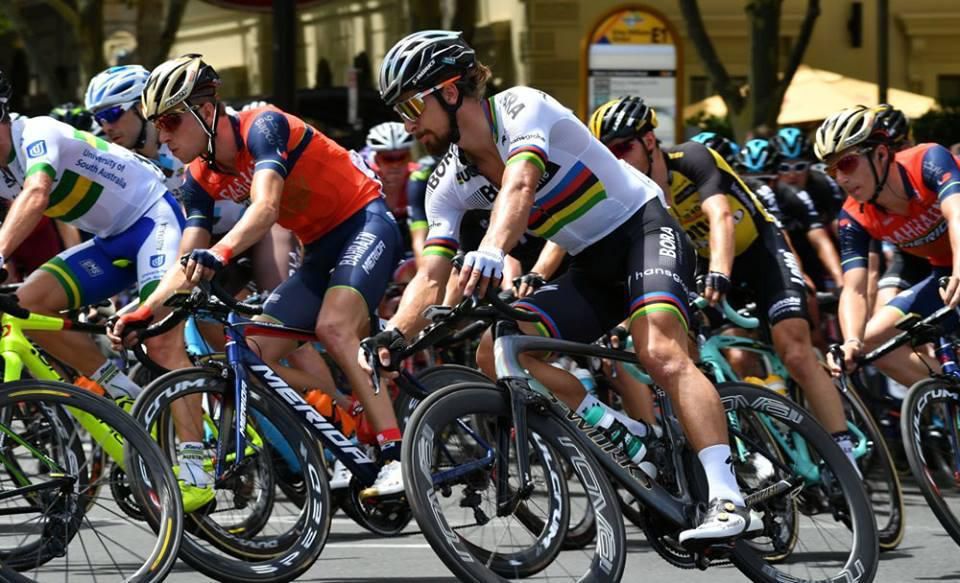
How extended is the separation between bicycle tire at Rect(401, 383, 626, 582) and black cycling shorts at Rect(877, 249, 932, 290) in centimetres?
385

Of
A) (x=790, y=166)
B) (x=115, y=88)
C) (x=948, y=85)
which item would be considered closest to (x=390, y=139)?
(x=790, y=166)

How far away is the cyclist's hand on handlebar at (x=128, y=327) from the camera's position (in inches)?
259

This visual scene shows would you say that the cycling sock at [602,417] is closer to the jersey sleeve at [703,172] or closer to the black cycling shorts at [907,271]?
the jersey sleeve at [703,172]

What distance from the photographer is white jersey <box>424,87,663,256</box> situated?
590cm

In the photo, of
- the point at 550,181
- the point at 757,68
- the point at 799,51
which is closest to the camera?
the point at 550,181

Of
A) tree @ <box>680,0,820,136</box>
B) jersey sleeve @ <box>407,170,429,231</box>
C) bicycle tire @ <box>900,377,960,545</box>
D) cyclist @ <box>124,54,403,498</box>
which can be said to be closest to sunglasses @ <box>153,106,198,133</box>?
cyclist @ <box>124,54,403,498</box>

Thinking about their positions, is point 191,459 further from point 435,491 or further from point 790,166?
point 790,166

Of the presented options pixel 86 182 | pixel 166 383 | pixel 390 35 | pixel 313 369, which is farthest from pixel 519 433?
pixel 390 35

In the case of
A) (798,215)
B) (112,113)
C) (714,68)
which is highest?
(112,113)

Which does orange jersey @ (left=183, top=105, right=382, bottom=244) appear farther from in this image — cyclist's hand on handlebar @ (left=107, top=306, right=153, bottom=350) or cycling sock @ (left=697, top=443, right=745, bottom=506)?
cycling sock @ (left=697, top=443, right=745, bottom=506)

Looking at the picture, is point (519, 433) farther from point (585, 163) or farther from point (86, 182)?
point (86, 182)

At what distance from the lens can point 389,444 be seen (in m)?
7.08

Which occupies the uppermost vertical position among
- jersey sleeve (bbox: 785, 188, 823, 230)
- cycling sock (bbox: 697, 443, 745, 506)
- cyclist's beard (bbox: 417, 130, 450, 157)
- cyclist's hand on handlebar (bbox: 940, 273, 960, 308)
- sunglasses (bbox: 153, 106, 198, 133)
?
cyclist's beard (bbox: 417, 130, 450, 157)

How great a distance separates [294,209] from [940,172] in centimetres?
284
